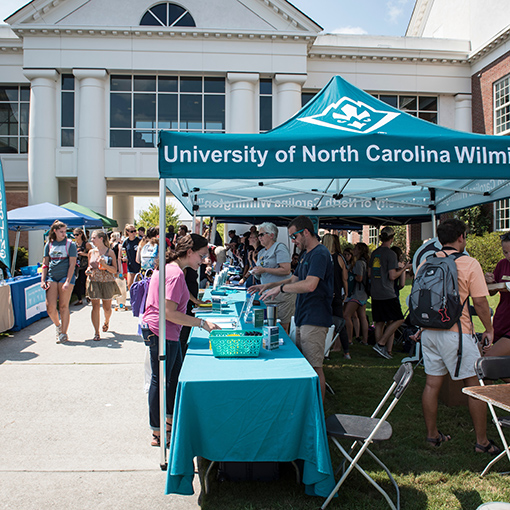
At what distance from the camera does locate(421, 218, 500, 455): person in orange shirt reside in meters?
3.91

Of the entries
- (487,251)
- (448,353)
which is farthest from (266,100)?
(448,353)

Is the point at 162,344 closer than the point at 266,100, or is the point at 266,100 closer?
the point at 162,344

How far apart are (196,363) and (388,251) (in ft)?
16.0

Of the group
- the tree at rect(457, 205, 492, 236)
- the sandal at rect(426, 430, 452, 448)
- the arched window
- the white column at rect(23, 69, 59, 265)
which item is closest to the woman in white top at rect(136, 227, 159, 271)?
the sandal at rect(426, 430, 452, 448)

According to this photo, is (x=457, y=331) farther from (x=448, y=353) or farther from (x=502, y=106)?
(x=502, y=106)

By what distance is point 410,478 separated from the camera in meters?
3.56

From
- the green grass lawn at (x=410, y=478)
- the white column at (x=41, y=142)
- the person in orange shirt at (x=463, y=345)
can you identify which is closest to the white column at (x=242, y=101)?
the white column at (x=41, y=142)

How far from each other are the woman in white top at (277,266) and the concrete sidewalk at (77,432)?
6.64 feet

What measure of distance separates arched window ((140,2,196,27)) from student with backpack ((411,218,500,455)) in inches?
783

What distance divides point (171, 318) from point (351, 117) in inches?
96.0

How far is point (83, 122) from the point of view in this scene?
20125 mm

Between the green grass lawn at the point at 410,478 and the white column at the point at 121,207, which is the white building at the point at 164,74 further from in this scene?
the green grass lawn at the point at 410,478

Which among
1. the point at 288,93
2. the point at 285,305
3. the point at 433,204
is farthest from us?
the point at 288,93

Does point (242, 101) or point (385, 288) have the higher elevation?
point (242, 101)
